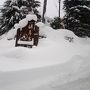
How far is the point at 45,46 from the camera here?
6586mm

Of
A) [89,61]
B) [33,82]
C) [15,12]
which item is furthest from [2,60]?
[15,12]

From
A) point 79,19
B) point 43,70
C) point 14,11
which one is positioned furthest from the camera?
point 79,19

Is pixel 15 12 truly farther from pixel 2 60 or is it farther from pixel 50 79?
pixel 50 79

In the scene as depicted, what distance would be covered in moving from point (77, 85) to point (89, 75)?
0.84 metres

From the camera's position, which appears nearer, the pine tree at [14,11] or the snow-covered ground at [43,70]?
the snow-covered ground at [43,70]

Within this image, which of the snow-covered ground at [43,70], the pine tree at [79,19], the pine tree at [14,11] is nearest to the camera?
the snow-covered ground at [43,70]

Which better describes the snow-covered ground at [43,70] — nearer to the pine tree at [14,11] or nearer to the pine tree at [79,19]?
the pine tree at [14,11]

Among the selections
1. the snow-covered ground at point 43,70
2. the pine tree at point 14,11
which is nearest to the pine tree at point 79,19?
the pine tree at point 14,11

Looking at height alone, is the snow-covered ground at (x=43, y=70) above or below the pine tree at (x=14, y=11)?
below

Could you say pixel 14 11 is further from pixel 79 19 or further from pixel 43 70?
pixel 43 70

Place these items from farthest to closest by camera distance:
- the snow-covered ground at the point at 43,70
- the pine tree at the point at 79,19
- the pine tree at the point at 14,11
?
the pine tree at the point at 79,19 → the pine tree at the point at 14,11 → the snow-covered ground at the point at 43,70

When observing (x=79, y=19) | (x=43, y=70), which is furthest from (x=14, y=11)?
(x=43, y=70)

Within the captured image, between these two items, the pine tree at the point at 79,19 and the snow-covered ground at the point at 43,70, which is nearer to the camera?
the snow-covered ground at the point at 43,70

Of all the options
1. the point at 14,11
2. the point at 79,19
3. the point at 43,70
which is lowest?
the point at 43,70
